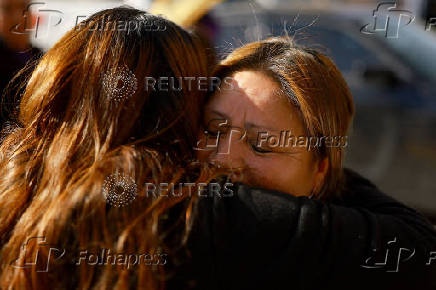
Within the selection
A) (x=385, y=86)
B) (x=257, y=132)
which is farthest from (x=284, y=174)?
(x=385, y=86)

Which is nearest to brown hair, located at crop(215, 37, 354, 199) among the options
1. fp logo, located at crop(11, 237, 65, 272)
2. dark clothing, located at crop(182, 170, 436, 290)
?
dark clothing, located at crop(182, 170, 436, 290)

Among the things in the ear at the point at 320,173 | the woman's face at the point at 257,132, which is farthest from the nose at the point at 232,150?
the ear at the point at 320,173

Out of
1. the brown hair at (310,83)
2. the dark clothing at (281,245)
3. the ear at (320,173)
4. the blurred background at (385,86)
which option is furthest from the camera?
the blurred background at (385,86)

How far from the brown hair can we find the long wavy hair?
314 millimetres

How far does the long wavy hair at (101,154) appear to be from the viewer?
51.1 inches

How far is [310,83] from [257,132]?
274 millimetres

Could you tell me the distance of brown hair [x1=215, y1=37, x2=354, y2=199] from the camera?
188 cm

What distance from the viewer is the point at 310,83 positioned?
1914 millimetres

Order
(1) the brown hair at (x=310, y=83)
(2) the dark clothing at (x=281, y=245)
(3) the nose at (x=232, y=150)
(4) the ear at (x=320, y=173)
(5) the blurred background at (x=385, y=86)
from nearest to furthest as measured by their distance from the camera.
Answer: (2) the dark clothing at (x=281, y=245) < (3) the nose at (x=232, y=150) < (1) the brown hair at (x=310, y=83) < (4) the ear at (x=320, y=173) < (5) the blurred background at (x=385, y=86)

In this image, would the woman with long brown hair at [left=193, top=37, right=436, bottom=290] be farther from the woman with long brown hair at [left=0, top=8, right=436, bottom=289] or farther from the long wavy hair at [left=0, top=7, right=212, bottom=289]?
the long wavy hair at [left=0, top=7, right=212, bottom=289]

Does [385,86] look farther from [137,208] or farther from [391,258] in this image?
[137,208]

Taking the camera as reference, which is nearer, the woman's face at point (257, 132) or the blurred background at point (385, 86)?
the woman's face at point (257, 132)

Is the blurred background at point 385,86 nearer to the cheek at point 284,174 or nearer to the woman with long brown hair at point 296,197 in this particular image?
the woman with long brown hair at point 296,197

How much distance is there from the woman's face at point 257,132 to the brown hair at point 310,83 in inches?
1.7
